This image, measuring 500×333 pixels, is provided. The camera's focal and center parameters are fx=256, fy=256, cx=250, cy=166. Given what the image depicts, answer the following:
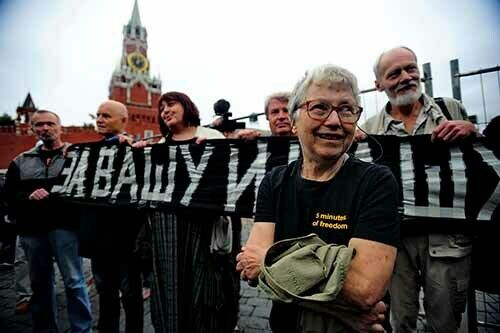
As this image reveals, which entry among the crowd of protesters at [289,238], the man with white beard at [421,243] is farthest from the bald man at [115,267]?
the man with white beard at [421,243]

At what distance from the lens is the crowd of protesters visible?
1.07m

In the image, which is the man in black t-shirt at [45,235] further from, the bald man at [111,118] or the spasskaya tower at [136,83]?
the spasskaya tower at [136,83]

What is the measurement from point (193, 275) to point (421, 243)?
1925 mm

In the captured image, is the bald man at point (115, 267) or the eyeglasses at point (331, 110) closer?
the eyeglasses at point (331, 110)

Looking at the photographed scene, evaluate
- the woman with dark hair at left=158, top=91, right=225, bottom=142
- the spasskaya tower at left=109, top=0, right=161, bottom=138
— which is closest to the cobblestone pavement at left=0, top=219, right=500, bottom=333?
the woman with dark hair at left=158, top=91, right=225, bottom=142

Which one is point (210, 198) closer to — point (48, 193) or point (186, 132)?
point (186, 132)

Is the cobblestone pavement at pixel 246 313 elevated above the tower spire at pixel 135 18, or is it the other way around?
the tower spire at pixel 135 18

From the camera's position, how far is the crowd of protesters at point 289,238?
1.07 metres

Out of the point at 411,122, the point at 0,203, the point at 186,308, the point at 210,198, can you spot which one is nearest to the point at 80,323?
the point at 186,308

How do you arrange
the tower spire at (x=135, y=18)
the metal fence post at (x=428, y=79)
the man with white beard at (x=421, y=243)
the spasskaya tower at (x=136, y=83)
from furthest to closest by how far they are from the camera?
the tower spire at (x=135, y=18)
the spasskaya tower at (x=136, y=83)
the metal fence post at (x=428, y=79)
the man with white beard at (x=421, y=243)

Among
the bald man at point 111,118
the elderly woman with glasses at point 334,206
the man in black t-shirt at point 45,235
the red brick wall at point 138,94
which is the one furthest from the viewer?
the red brick wall at point 138,94

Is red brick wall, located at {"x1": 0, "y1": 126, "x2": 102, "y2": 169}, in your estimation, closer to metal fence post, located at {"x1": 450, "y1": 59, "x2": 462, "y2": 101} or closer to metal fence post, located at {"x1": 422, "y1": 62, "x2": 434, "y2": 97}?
metal fence post, located at {"x1": 422, "y1": 62, "x2": 434, "y2": 97}

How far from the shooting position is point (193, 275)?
238 cm

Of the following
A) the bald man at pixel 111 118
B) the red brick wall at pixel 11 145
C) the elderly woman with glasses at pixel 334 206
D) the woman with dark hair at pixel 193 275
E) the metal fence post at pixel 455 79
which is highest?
the red brick wall at pixel 11 145
